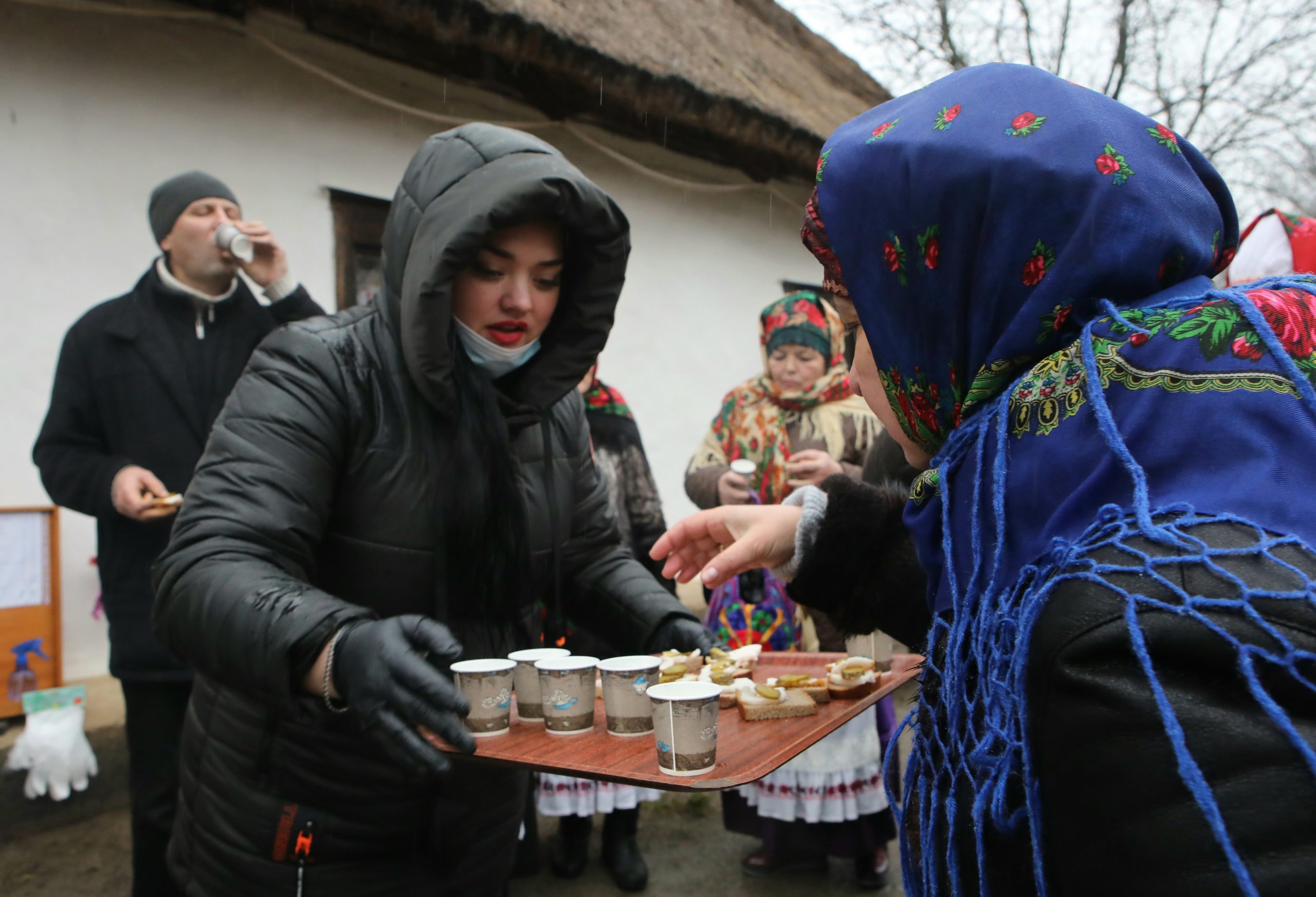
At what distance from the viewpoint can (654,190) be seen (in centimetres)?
614

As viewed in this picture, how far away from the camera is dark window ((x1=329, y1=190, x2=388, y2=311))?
4.49 meters

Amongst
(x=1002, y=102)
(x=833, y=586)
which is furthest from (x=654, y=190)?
(x=1002, y=102)

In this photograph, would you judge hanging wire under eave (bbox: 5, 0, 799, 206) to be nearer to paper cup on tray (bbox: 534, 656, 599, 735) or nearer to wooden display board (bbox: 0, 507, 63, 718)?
wooden display board (bbox: 0, 507, 63, 718)

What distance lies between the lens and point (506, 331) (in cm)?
187

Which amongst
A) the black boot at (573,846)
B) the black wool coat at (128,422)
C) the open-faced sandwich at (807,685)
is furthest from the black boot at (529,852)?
the open-faced sandwich at (807,685)

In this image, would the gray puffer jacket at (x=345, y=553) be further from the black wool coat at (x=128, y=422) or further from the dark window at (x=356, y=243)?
the dark window at (x=356, y=243)

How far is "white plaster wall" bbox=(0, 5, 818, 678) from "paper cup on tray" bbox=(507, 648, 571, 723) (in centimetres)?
311

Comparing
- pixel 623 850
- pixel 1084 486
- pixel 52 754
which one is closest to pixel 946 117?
pixel 1084 486

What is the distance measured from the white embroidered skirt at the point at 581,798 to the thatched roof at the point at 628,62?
3.60 meters

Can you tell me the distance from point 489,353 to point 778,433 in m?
2.05

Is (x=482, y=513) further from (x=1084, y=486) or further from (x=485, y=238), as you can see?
(x=1084, y=486)

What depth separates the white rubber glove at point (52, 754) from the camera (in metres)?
3.28

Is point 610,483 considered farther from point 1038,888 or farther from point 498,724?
point 1038,888

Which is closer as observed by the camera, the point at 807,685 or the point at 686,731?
the point at 686,731
